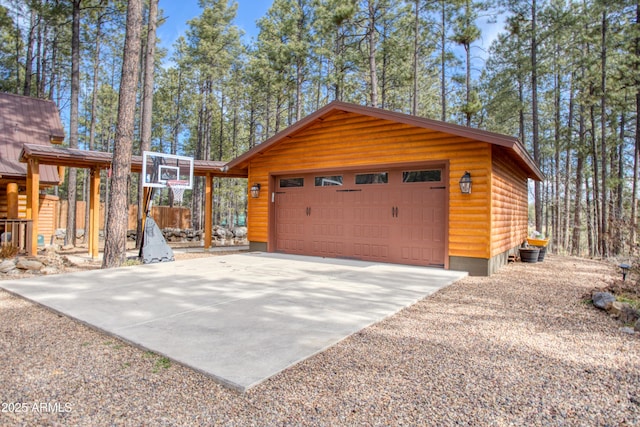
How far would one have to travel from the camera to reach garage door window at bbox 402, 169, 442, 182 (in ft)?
22.4

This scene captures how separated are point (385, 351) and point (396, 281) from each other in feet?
9.17

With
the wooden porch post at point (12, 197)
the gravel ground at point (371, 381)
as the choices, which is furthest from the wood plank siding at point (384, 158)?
the wooden porch post at point (12, 197)

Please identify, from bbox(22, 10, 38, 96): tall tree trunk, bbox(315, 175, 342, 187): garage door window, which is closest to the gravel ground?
bbox(315, 175, 342, 187): garage door window

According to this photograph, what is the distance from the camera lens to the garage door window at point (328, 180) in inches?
320

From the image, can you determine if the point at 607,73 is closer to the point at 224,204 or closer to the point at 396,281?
the point at 396,281

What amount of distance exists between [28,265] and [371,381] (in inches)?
271

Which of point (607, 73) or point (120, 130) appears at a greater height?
point (607, 73)

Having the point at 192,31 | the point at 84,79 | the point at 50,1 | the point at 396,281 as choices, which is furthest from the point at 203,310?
the point at 84,79

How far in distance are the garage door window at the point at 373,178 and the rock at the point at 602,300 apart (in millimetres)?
4099

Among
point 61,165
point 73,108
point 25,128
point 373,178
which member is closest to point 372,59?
point 373,178

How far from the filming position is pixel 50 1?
521 inches

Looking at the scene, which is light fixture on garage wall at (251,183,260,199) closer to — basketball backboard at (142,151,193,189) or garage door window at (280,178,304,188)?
garage door window at (280,178,304,188)

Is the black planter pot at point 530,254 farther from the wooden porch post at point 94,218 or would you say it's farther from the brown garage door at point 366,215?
the wooden porch post at point 94,218

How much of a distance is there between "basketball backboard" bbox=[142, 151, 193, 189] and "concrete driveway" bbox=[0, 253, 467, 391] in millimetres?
2036
